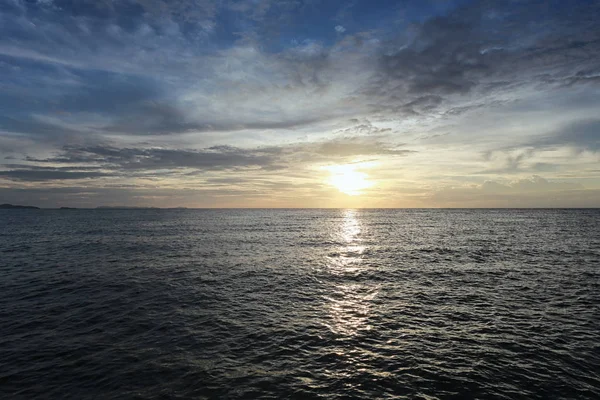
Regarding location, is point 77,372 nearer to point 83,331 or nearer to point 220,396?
point 83,331

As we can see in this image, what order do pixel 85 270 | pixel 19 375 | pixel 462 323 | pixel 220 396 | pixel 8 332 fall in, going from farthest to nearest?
1. pixel 85 270
2. pixel 462 323
3. pixel 8 332
4. pixel 19 375
5. pixel 220 396


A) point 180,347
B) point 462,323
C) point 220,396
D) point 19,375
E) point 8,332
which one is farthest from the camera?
point 462,323

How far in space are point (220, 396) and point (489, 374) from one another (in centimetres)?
1276

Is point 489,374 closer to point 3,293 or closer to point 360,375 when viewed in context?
point 360,375

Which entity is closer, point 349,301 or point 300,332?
point 300,332

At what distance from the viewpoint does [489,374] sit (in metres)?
15.5

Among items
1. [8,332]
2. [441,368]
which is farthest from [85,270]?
[441,368]

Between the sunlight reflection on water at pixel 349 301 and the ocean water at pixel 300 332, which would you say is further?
the sunlight reflection on water at pixel 349 301

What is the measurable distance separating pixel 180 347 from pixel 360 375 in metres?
10.3

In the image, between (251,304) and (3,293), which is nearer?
(251,304)


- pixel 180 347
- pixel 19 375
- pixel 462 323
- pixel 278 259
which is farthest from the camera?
pixel 278 259

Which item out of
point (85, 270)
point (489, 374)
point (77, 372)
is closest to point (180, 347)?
point (77, 372)

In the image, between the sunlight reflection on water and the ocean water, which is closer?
the ocean water

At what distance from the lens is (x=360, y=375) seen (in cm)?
1548
